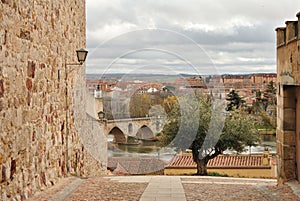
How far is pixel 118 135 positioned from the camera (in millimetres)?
21781

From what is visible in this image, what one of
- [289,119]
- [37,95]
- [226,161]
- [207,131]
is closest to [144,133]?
[226,161]

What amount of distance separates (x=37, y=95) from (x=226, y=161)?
1561cm

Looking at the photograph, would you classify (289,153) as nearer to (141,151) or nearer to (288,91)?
(288,91)

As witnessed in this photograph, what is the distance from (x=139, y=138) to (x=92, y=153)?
14153 mm

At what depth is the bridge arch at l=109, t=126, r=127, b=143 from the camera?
1995cm

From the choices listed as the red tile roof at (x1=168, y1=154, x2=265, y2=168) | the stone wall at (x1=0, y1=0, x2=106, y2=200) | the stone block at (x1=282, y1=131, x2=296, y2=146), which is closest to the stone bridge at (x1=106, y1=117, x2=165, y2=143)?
the red tile roof at (x1=168, y1=154, x2=265, y2=168)

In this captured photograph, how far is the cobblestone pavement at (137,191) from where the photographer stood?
6.73 metres

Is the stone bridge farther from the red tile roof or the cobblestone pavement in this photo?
the cobblestone pavement

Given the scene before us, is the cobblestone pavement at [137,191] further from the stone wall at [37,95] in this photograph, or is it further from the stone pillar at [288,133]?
the stone pillar at [288,133]

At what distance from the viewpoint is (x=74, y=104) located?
9805mm

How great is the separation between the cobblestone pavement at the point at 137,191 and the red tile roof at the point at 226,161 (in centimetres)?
1208

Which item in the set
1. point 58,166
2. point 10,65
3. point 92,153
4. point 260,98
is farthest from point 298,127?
point 260,98

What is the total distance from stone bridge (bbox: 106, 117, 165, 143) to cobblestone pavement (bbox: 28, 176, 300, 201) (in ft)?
31.4

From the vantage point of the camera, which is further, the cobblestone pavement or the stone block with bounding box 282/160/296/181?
the stone block with bounding box 282/160/296/181
